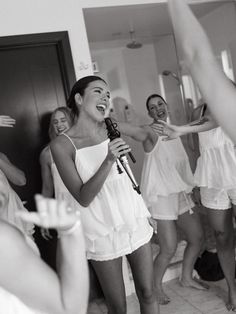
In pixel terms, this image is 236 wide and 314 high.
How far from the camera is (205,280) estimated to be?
296 centimetres

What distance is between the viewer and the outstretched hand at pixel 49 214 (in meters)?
0.70

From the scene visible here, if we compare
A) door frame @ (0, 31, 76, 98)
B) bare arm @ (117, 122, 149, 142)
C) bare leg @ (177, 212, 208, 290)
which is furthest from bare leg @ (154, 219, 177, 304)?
door frame @ (0, 31, 76, 98)

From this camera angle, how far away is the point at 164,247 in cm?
268

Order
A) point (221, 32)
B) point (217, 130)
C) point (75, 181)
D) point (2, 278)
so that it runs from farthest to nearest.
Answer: point (221, 32) → point (217, 130) → point (75, 181) → point (2, 278)

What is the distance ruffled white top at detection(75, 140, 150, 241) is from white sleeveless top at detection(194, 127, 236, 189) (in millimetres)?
799

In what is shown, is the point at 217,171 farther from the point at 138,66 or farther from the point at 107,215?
the point at 138,66

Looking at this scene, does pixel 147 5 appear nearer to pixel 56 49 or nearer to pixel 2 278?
pixel 56 49

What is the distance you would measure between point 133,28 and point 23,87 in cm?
166

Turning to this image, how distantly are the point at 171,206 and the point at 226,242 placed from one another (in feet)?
1.47

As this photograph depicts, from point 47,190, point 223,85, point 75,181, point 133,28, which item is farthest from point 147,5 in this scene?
point 223,85

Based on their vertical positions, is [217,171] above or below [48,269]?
below

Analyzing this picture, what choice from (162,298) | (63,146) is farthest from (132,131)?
(162,298)

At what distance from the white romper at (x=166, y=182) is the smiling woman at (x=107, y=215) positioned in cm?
85

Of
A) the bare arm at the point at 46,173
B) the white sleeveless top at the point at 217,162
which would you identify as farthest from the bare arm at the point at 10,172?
A: the white sleeveless top at the point at 217,162
